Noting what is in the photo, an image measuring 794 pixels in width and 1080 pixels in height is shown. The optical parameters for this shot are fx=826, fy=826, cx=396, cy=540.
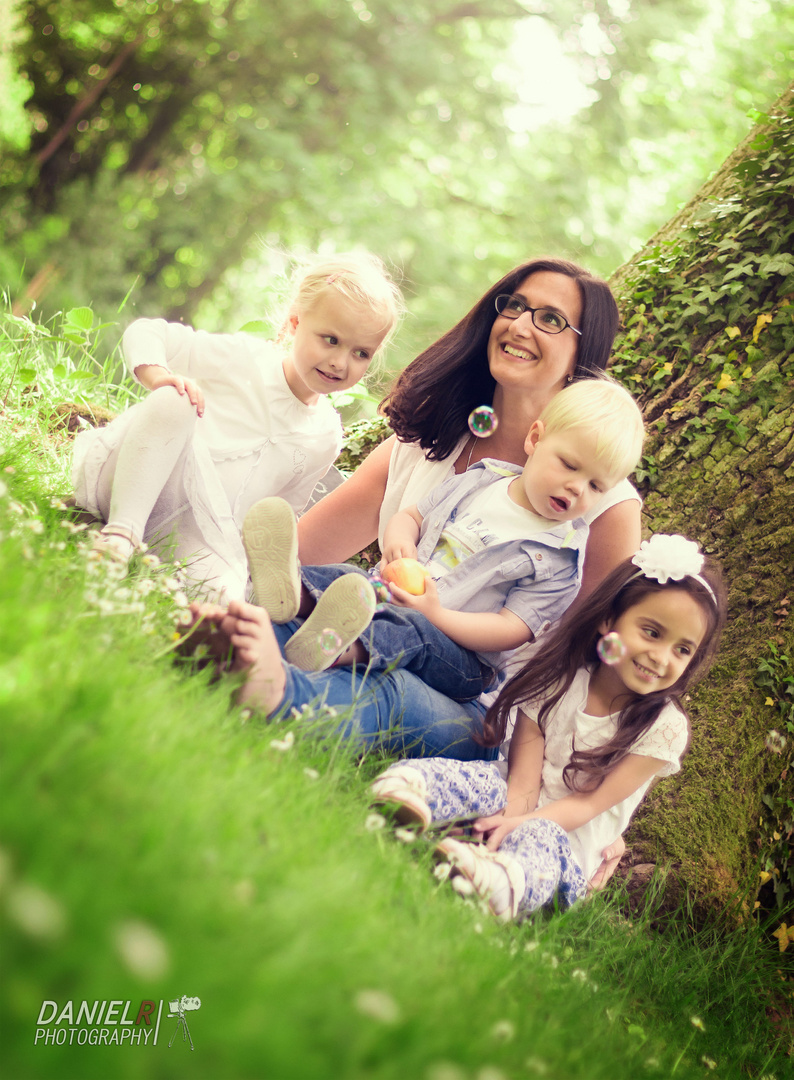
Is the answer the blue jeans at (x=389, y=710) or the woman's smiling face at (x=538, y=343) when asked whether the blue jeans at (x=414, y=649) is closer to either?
the blue jeans at (x=389, y=710)

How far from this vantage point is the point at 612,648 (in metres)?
2.44

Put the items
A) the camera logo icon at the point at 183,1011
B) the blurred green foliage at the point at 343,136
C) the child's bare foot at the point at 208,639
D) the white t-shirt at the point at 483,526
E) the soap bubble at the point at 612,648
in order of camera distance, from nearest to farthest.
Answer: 1. the camera logo icon at the point at 183,1011
2. the child's bare foot at the point at 208,639
3. the soap bubble at the point at 612,648
4. the white t-shirt at the point at 483,526
5. the blurred green foliage at the point at 343,136

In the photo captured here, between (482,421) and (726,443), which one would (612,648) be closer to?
(482,421)

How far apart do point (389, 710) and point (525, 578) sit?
25.6 inches

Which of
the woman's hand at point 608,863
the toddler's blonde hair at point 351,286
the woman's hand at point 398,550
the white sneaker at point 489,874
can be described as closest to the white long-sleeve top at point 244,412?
the toddler's blonde hair at point 351,286

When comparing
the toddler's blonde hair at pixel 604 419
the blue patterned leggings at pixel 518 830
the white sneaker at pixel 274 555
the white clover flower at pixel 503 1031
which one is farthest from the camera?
the toddler's blonde hair at pixel 604 419

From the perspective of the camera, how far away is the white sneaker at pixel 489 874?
1.91 meters

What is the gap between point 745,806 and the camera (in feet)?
9.30

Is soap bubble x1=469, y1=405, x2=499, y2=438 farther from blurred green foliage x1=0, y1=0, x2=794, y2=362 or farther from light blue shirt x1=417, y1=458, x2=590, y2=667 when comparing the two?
blurred green foliage x1=0, y1=0, x2=794, y2=362

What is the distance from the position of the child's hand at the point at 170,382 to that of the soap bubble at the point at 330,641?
2.82 feet

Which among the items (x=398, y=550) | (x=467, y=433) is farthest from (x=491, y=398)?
(x=398, y=550)

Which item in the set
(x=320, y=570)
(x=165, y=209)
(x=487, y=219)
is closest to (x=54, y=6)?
(x=165, y=209)

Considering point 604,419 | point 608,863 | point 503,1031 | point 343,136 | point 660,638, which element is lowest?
point 608,863

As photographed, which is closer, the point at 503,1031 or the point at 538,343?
the point at 503,1031
